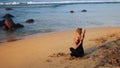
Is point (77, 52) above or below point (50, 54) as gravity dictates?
above

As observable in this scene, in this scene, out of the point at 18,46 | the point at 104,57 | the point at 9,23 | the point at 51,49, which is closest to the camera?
the point at 104,57

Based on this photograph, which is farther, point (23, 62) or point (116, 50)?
point (116, 50)

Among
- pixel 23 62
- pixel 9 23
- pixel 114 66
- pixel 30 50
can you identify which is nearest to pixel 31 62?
pixel 23 62

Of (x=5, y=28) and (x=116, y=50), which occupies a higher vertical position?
(x=116, y=50)

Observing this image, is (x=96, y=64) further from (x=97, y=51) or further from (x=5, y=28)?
(x=5, y=28)

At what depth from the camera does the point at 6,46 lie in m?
13.6

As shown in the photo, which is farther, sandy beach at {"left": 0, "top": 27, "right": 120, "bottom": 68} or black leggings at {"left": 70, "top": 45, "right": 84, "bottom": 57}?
black leggings at {"left": 70, "top": 45, "right": 84, "bottom": 57}

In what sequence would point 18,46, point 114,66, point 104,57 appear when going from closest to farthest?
point 114,66 → point 104,57 → point 18,46

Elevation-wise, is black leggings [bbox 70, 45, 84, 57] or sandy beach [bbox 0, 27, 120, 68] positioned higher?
black leggings [bbox 70, 45, 84, 57]

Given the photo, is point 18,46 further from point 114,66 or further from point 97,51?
point 114,66

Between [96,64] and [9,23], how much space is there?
11.7m

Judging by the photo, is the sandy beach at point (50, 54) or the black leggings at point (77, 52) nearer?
the sandy beach at point (50, 54)

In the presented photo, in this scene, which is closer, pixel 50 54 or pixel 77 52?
pixel 77 52

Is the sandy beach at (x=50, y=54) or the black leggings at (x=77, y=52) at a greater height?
the black leggings at (x=77, y=52)
